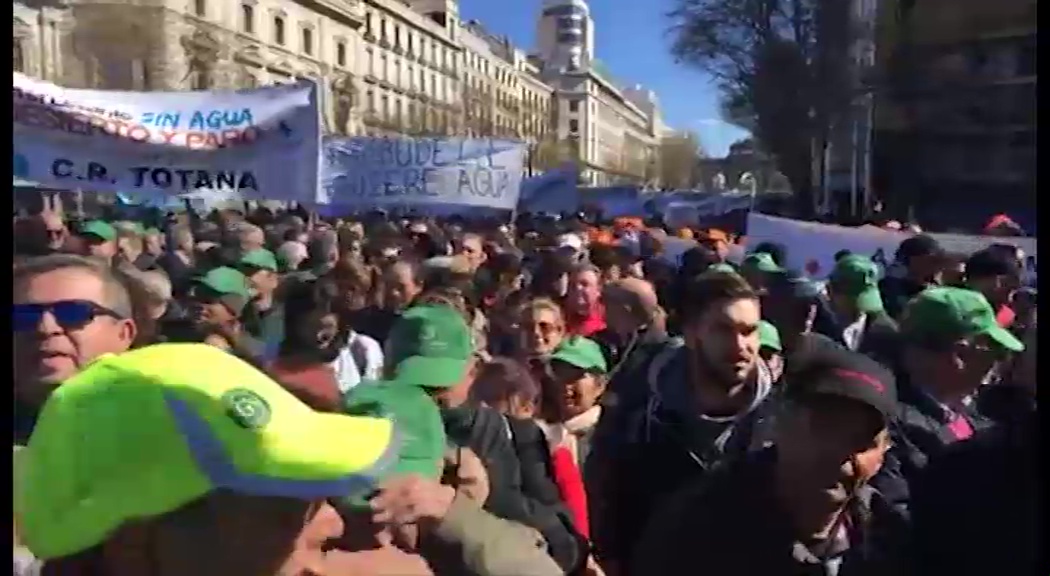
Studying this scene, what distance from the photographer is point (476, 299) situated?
4.96 metres

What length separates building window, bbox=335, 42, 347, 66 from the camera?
407 cm

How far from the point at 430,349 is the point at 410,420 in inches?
33.1

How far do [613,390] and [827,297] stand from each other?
1.48 metres

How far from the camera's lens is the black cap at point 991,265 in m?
4.34

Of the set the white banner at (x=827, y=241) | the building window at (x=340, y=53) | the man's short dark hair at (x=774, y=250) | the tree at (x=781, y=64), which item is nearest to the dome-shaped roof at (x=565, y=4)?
the tree at (x=781, y=64)

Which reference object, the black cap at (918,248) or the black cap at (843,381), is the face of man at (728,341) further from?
the black cap at (918,248)

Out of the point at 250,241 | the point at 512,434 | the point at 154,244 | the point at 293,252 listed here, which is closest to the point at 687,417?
the point at 512,434

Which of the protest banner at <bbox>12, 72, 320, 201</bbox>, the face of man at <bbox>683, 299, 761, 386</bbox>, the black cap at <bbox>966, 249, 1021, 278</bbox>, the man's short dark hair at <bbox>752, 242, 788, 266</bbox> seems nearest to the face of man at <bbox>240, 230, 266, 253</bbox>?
the protest banner at <bbox>12, 72, 320, 201</bbox>

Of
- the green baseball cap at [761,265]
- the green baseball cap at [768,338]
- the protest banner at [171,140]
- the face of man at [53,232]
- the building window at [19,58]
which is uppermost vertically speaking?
the building window at [19,58]

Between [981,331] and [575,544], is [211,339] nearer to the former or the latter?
[575,544]

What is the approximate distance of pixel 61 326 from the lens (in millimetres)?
2096

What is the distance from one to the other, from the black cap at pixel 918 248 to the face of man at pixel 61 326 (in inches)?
137

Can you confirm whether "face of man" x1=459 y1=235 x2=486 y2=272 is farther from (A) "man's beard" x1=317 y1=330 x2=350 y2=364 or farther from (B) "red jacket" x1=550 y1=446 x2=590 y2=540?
(B) "red jacket" x1=550 y1=446 x2=590 y2=540
